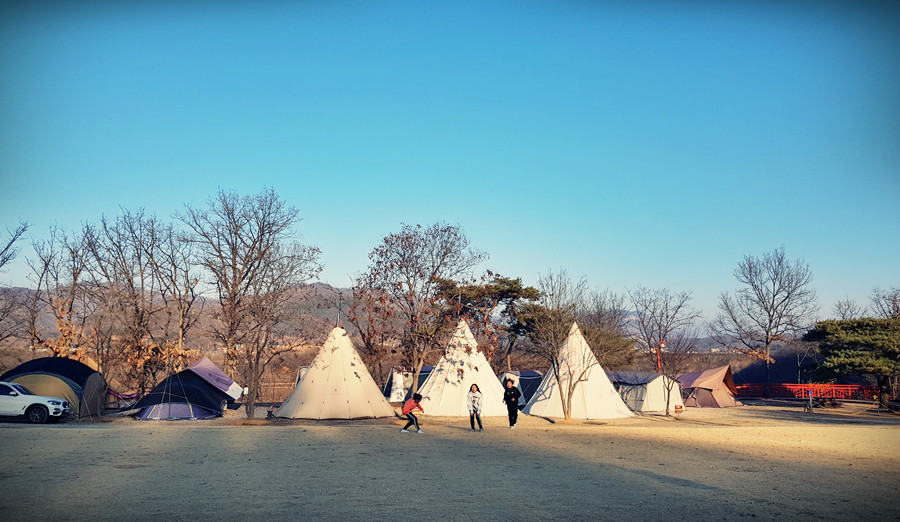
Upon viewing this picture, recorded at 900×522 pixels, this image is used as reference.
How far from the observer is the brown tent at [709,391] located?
130 ft

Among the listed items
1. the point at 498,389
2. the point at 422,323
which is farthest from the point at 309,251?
the point at 498,389

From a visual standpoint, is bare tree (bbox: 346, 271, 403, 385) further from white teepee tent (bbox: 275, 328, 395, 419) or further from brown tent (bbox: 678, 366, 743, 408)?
brown tent (bbox: 678, 366, 743, 408)

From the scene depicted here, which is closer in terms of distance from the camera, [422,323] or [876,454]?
[876,454]

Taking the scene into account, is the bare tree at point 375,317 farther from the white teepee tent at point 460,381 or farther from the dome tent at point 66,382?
the dome tent at point 66,382

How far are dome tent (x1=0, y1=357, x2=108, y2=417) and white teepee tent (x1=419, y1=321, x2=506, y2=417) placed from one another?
13275mm

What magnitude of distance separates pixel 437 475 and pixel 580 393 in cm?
1857

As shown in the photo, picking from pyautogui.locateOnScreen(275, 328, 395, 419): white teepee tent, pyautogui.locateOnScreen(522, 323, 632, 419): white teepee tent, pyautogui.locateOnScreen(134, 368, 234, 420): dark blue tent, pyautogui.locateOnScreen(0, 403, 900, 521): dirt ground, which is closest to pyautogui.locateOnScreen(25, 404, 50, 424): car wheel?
pyautogui.locateOnScreen(134, 368, 234, 420): dark blue tent

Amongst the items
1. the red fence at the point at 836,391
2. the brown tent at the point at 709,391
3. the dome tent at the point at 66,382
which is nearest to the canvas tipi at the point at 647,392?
the brown tent at the point at 709,391

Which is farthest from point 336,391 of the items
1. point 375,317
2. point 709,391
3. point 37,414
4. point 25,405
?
point 709,391

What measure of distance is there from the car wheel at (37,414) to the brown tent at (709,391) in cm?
3318

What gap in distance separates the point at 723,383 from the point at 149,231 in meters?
37.1

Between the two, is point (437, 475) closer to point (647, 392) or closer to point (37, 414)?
point (37, 414)

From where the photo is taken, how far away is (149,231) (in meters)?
39.0

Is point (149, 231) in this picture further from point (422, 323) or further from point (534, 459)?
point (534, 459)
